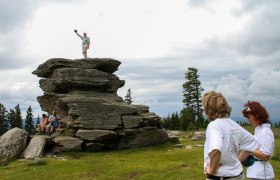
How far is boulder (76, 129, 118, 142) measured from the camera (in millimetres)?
32688

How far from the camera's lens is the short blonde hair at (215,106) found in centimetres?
662

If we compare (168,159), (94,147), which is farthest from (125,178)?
(94,147)

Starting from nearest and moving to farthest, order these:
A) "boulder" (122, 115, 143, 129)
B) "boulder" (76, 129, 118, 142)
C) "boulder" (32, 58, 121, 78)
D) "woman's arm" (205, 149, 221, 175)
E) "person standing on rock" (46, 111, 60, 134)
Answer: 1. "woman's arm" (205, 149, 221, 175)
2. "boulder" (76, 129, 118, 142)
3. "boulder" (122, 115, 143, 129)
4. "person standing on rock" (46, 111, 60, 134)
5. "boulder" (32, 58, 121, 78)

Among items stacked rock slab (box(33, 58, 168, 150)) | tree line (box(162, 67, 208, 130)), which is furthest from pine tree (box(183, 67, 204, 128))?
stacked rock slab (box(33, 58, 168, 150))

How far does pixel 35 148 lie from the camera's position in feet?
99.8

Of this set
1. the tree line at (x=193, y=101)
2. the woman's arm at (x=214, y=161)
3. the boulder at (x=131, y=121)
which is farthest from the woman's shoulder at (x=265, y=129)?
the tree line at (x=193, y=101)

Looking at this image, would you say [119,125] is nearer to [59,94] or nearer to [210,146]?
[59,94]

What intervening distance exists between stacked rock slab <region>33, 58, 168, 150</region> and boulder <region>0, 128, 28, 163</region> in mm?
4236

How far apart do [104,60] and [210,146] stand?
31.9m

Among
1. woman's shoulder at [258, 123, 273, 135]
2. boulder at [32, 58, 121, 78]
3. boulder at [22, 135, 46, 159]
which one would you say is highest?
boulder at [32, 58, 121, 78]

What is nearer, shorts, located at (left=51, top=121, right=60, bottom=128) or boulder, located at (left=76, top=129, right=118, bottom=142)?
boulder, located at (left=76, top=129, right=118, bottom=142)

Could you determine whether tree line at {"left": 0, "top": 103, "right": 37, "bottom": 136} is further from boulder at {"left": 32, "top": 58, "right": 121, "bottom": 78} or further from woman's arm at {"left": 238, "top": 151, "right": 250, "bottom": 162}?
woman's arm at {"left": 238, "top": 151, "right": 250, "bottom": 162}

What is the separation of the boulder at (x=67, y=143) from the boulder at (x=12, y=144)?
8.68ft

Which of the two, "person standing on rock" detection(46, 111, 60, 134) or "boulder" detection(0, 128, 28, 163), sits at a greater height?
"person standing on rock" detection(46, 111, 60, 134)
